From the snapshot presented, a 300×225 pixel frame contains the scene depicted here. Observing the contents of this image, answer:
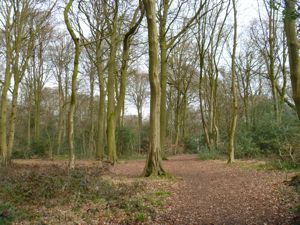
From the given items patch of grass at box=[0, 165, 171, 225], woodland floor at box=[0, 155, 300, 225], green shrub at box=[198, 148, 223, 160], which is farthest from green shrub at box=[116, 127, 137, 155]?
patch of grass at box=[0, 165, 171, 225]

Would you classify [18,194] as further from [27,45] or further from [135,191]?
[27,45]

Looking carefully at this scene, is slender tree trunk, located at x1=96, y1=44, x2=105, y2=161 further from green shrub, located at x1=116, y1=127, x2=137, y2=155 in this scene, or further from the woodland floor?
the woodland floor

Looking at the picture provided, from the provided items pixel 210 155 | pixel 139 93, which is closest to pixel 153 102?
pixel 210 155

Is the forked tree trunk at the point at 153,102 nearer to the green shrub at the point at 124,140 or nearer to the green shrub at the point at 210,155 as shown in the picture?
the green shrub at the point at 210,155

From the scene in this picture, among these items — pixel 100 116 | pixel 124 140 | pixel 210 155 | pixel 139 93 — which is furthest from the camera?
pixel 139 93

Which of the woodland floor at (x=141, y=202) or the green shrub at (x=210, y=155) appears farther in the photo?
the green shrub at (x=210, y=155)

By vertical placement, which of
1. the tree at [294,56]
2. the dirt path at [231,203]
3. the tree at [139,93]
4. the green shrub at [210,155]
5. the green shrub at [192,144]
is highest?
the tree at [139,93]

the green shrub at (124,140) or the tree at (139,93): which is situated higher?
the tree at (139,93)

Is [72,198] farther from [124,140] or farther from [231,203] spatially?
[124,140]

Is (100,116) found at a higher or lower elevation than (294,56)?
higher

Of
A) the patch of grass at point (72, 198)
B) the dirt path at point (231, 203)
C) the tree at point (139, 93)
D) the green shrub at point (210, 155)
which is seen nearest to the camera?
the dirt path at point (231, 203)

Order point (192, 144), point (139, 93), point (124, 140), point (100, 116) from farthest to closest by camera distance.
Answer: point (139, 93)
point (192, 144)
point (124, 140)
point (100, 116)

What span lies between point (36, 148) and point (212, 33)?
17.7 metres

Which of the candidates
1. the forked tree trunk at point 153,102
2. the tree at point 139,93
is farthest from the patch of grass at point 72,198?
the tree at point 139,93
